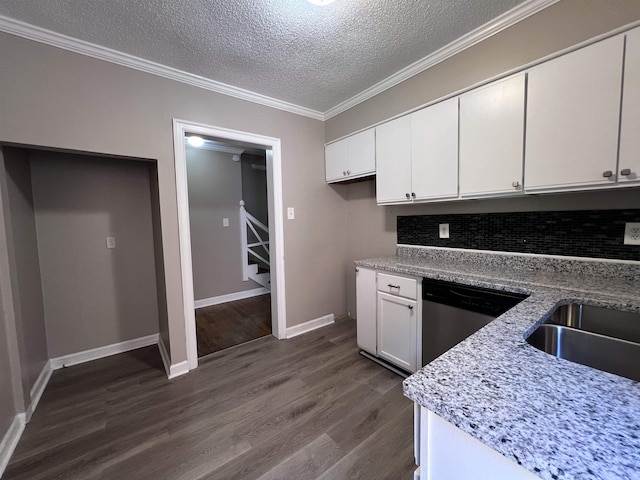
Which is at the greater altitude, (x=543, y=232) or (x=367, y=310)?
(x=543, y=232)

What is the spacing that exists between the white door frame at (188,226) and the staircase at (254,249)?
1.62 m

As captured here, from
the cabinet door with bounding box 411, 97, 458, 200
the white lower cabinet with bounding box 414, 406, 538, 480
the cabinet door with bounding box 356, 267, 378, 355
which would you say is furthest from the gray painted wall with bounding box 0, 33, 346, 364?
the white lower cabinet with bounding box 414, 406, 538, 480

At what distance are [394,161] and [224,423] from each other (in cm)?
234

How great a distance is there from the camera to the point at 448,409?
54 centimetres

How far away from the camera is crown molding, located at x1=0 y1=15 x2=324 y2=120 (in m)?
1.58

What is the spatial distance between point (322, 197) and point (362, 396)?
6.70 ft

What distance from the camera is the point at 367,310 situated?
7.61ft

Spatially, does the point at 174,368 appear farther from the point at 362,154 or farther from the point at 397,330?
the point at 362,154

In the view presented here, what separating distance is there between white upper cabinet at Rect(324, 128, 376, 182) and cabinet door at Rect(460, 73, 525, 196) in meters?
0.85

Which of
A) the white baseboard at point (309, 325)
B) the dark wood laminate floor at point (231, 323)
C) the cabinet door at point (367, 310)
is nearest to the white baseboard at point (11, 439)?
the dark wood laminate floor at point (231, 323)

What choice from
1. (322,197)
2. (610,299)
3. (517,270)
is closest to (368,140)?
(322,197)

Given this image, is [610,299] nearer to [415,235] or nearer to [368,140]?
[415,235]

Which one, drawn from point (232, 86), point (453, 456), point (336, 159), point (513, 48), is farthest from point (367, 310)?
point (232, 86)

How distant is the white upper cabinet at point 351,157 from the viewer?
8.16ft
